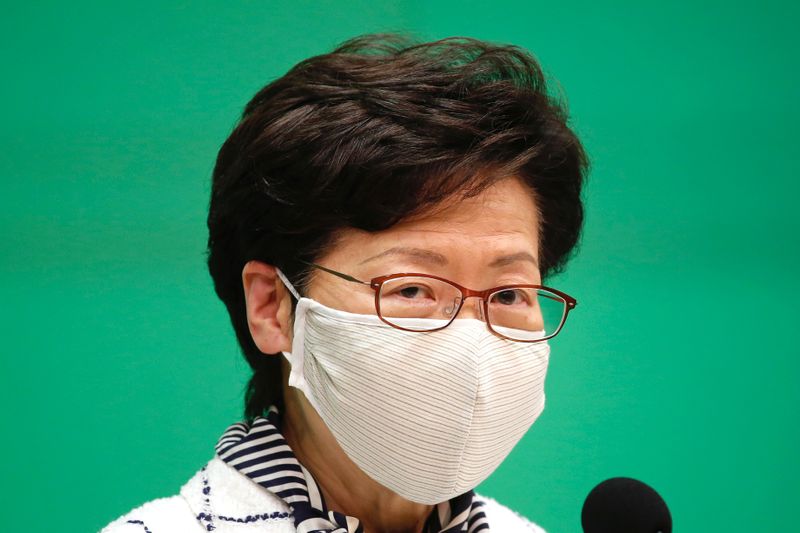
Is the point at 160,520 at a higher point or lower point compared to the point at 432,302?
lower

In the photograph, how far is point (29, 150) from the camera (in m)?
2.05

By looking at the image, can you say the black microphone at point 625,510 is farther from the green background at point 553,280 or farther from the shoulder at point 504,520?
the green background at point 553,280

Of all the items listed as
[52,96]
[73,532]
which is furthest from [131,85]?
[73,532]

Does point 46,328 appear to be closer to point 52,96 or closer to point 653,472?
point 52,96

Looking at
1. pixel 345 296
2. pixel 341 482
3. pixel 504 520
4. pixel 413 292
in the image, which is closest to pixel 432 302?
pixel 413 292

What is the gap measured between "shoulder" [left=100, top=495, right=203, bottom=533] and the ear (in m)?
0.28

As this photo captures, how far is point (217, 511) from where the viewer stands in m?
1.46

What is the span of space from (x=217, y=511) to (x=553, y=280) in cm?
107

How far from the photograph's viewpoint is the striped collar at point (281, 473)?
1461 millimetres

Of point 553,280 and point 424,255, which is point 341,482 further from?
point 553,280

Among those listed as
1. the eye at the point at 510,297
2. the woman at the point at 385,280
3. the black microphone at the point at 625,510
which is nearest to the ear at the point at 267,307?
the woman at the point at 385,280

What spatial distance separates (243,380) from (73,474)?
0.43 m

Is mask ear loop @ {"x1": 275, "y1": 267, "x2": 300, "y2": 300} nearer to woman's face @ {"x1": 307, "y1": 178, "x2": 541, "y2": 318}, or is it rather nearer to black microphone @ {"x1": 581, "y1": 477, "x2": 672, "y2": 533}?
woman's face @ {"x1": 307, "y1": 178, "x2": 541, "y2": 318}

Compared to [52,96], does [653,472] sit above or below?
below
